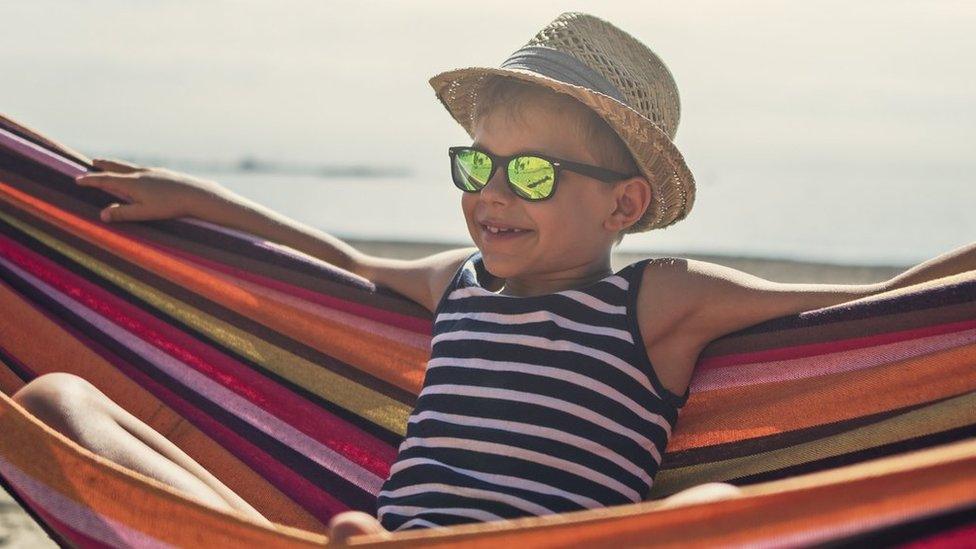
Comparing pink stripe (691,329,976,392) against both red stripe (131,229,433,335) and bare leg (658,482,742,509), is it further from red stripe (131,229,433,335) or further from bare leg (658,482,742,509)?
red stripe (131,229,433,335)

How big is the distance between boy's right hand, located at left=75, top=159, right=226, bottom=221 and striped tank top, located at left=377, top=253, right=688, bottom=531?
102cm

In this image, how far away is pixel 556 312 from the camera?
2184mm

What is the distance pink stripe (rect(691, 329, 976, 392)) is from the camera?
6.47 ft

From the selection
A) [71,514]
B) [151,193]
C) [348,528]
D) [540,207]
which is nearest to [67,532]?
[71,514]

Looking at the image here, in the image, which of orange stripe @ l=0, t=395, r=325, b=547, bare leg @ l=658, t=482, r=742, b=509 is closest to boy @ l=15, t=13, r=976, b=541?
orange stripe @ l=0, t=395, r=325, b=547

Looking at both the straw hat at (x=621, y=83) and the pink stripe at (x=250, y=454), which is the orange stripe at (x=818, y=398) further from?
the pink stripe at (x=250, y=454)

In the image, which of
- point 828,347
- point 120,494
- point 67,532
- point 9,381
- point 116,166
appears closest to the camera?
point 120,494

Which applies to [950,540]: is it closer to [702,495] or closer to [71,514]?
[702,495]

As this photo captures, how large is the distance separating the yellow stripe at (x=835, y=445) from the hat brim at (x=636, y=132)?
0.54m

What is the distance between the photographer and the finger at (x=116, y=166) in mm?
2955

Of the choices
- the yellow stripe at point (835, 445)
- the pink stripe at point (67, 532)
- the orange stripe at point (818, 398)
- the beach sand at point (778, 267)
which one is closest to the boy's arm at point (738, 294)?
the orange stripe at point (818, 398)

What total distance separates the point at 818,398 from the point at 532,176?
26.7 inches

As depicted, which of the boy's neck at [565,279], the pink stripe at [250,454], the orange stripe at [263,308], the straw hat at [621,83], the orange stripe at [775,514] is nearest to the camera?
the orange stripe at [775,514]

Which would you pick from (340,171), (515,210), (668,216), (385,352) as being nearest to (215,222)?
(385,352)
